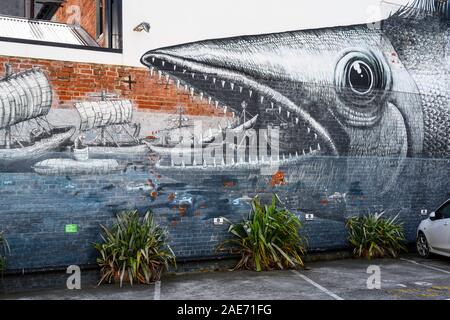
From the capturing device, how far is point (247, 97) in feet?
34.3

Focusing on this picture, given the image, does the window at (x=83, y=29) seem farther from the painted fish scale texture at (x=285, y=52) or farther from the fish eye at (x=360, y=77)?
the fish eye at (x=360, y=77)

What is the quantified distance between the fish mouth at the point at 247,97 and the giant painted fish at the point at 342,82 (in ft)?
0.07

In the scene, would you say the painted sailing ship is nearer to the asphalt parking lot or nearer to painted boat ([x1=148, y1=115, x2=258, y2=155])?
painted boat ([x1=148, y1=115, x2=258, y2=155])

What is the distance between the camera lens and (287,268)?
31.7ft

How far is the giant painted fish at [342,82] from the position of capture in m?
10.3

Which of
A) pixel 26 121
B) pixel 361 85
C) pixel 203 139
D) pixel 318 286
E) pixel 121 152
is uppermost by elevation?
pixel 361 85

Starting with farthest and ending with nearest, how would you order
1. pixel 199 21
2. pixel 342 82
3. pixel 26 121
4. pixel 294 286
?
1. pixel 342 82
2. pixel 199 21
3. pixel 26 121
4. pixel 294 286

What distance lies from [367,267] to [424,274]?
1.11 m

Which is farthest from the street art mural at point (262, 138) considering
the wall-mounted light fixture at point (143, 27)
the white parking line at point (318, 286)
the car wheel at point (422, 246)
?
the white parking line at point (318, 286)

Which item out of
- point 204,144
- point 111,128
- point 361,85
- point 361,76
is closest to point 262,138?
point 204,144

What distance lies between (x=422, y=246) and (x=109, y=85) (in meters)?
7.65

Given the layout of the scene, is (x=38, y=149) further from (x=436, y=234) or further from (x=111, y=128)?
(x=436, y=234)

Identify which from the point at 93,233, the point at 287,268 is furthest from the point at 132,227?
the point at 287,268

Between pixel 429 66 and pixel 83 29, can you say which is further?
pixel 429 66
